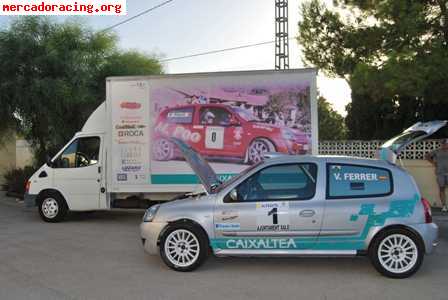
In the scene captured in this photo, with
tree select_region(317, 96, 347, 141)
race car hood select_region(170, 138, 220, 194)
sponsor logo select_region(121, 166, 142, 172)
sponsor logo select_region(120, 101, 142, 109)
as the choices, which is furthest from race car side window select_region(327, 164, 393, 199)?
tree select_region(317, 96, 347, 141)

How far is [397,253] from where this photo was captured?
6078mm

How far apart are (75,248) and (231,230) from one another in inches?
126

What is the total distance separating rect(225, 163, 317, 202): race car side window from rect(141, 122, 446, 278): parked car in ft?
0.04

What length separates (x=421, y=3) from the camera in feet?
35.7

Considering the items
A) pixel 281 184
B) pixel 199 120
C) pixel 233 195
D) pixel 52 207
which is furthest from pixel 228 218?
pixel 52 207

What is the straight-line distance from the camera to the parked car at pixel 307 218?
6066mm

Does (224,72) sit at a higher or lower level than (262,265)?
higher

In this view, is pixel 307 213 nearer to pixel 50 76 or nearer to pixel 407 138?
pixel 407 138

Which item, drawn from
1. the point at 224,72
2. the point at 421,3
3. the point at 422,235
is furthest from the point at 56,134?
the point at 422,235

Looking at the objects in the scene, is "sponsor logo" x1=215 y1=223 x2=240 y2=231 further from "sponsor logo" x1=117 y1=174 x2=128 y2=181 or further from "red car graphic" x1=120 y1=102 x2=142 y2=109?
"red car graphic" x1=120 y1=102 x2=142 y2=109

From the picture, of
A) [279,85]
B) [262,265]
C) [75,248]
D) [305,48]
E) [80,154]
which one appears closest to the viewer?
[262,265]

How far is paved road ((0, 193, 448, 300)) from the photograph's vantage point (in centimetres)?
547

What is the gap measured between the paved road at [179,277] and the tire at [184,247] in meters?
0.14

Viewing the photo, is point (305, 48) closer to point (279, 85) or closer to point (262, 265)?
point (279, 85)
